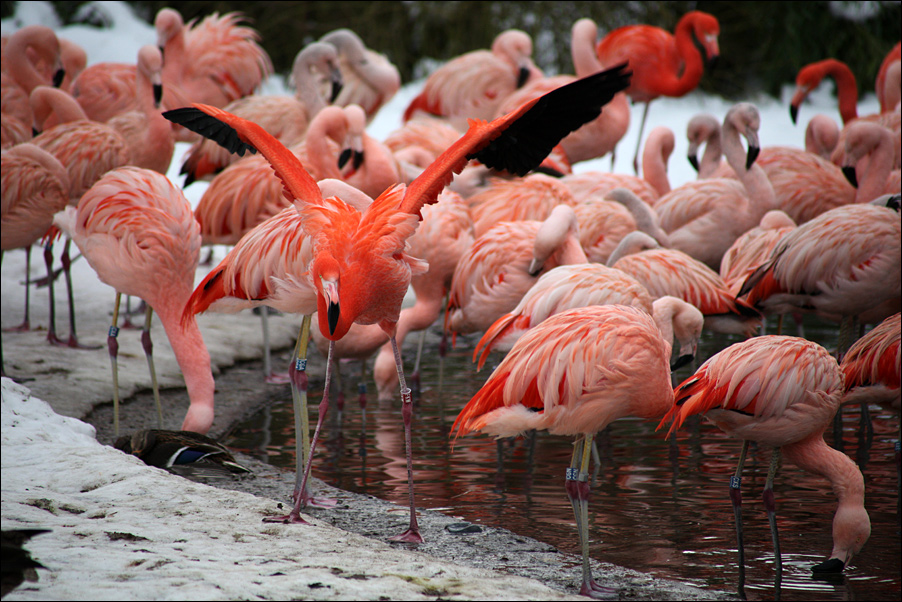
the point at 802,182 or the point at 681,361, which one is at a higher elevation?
the point at 802,182

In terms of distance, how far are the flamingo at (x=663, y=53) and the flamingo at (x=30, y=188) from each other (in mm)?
5953

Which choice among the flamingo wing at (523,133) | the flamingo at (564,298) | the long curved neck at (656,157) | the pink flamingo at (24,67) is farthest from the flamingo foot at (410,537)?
the pink flamingo at (24,67)

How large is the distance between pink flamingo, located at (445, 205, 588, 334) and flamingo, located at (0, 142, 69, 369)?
2.47 m

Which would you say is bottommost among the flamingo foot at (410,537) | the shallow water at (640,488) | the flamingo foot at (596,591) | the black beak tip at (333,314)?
the shallow water at (640,488)

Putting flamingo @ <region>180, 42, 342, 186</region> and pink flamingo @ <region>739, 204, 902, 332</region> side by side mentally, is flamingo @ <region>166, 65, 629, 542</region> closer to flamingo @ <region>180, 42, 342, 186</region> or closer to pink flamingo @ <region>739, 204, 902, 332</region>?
pink flamingo @ <region>739, 204, 902, 332</region>

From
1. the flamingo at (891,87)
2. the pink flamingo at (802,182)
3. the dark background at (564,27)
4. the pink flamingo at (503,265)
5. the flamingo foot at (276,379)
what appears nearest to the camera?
the pink flamingo at (503,265)

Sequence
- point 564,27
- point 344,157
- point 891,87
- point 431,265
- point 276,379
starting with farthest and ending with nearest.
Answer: point 564,27, point 891,87, point 344,157, point 276,379, point 431,265

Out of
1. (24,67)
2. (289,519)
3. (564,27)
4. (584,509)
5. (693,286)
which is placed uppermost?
(564,27)

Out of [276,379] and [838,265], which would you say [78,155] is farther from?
[838,265]

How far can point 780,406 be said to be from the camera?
2969 mm

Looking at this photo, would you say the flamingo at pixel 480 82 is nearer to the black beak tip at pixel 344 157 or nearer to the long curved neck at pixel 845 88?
the long curved neck at pixel 845 88

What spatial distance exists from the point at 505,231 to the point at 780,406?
2180 mm

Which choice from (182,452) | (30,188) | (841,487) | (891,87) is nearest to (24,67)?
(30,188)

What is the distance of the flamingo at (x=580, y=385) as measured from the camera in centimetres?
283
